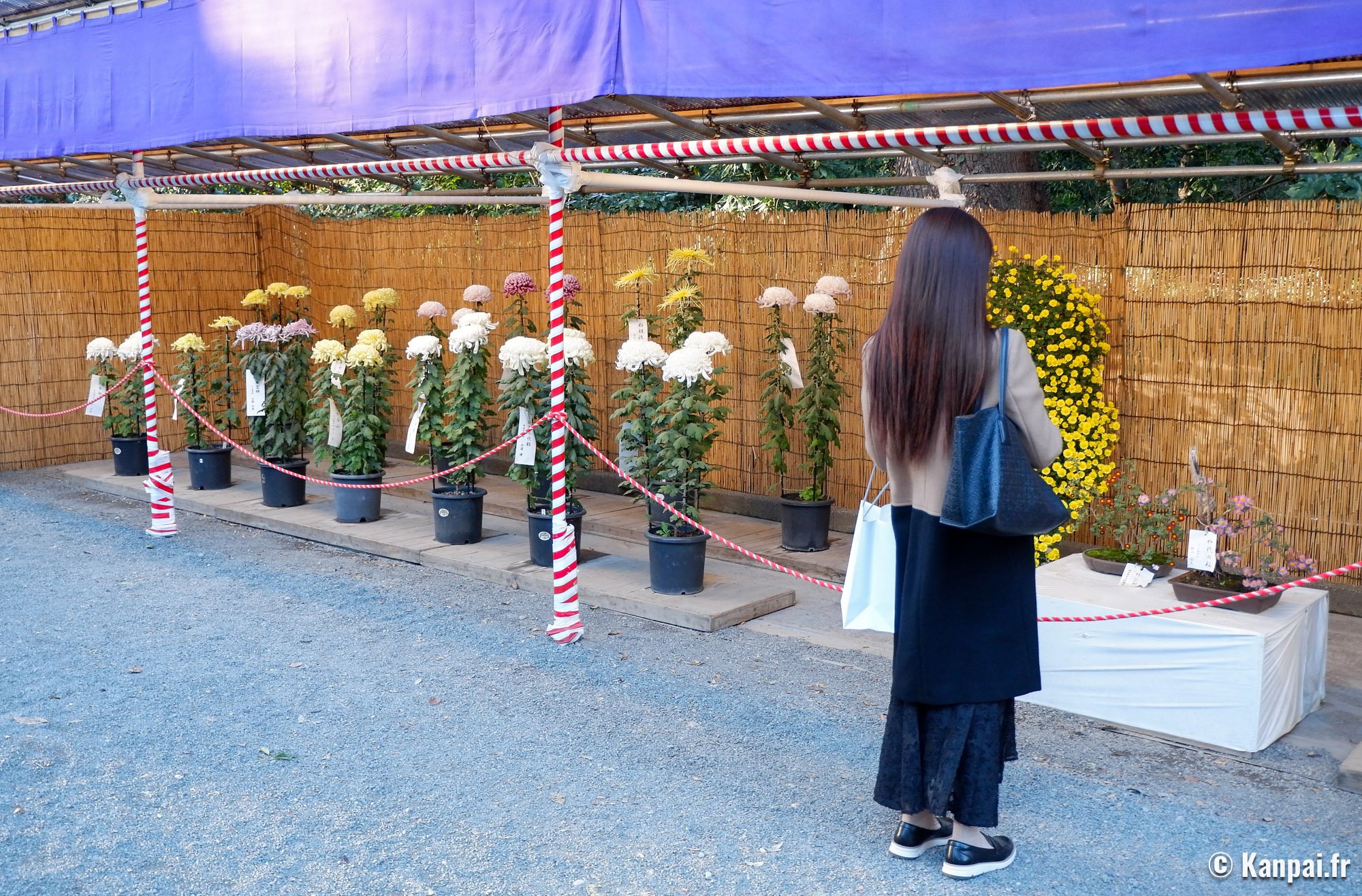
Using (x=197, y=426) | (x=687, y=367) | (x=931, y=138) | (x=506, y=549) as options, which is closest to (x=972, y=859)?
(x=931, y=138)

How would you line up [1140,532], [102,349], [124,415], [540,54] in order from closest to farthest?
1. [1140,532]
2. [540,54]
3. [102,349]
4. [124,415]

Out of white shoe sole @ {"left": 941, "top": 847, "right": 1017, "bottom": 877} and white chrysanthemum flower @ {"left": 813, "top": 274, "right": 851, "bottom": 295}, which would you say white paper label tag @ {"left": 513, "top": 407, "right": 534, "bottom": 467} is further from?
white shoe sole @ {"left": 941, "top": 847, "right": 1017, "bottom": 877}

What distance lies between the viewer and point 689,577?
598 centimetres

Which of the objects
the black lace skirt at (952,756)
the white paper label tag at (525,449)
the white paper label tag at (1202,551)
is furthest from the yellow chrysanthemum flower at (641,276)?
the black lace skirt at (952,756)

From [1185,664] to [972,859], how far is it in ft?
4.43

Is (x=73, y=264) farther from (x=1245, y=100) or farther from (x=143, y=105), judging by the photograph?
(x=1245, y=100)

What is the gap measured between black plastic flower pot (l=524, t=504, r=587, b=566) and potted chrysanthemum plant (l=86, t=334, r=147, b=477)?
4.44 meters

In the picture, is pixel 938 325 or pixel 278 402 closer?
pixel 938 325

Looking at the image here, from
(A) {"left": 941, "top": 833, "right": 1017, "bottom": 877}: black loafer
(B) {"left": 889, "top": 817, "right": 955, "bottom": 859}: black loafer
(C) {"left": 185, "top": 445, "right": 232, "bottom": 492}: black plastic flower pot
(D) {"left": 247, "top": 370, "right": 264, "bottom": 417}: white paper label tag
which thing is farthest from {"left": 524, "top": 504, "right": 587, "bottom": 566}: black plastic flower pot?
(C) {"left": 185, "top": 445, "right": 232, "bottom": 492}: black plastic flower pot

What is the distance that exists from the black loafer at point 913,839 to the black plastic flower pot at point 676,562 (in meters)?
2.59

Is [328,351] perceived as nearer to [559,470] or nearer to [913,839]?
[559,470]

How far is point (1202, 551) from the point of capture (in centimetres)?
424

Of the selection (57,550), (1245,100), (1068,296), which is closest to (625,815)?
(1068,296)

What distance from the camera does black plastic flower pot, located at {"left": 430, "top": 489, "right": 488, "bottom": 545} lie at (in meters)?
7.05
